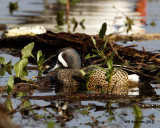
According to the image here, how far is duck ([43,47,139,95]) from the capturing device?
6.61 m

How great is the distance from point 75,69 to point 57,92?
0.67 m

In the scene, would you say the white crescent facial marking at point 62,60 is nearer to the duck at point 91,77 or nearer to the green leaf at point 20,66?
the duck at point 91,77

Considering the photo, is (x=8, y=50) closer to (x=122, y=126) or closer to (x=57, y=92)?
(x=57, y=92)

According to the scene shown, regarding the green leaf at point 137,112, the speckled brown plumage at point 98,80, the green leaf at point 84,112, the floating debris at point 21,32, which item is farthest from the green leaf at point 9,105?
the floating debris at point 21,32

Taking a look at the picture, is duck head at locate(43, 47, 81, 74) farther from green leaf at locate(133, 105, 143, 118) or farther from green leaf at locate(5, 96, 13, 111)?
green leaf at locate(133, 105, 143, 118)

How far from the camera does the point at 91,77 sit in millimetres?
6656

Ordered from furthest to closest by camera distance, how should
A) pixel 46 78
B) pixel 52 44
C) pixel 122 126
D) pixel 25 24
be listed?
pixel 25 24 → pixel 52 44 → pixel 46 78 → pixel 122 126

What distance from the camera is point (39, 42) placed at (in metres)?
9.48

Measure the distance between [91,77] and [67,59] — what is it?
22.9 inches

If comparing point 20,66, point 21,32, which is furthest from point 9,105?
point 21,32

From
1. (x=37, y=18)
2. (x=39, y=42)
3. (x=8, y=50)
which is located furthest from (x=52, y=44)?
(x=37, y=18)

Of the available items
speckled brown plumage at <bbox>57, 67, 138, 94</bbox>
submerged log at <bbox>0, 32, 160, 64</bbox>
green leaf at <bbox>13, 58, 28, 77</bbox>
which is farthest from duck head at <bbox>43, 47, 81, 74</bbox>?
submerged log at <bbox>0, 32, 160, 64</bbox>

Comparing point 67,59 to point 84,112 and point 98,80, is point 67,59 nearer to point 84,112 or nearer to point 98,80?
point 98,80

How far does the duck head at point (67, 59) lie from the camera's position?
23.0 ft
